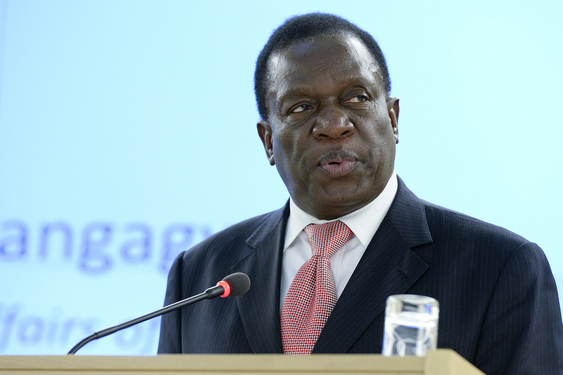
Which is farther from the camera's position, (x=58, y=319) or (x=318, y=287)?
(x=58, y=319)

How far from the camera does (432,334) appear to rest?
46.0 inches

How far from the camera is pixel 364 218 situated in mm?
2178

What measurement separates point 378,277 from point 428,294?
0.49ft

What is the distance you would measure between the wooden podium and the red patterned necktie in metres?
0.88

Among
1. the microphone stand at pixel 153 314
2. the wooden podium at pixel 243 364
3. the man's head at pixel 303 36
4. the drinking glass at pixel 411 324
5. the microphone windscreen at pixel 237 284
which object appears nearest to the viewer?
the wooden podium at pixel 243 364

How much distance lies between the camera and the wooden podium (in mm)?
1037

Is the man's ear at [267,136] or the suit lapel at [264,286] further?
the man's ear at [267,136]

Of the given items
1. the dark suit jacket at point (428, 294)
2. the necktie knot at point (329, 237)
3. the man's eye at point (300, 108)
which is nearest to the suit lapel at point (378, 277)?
the dark suit jacket at point (428, 294)

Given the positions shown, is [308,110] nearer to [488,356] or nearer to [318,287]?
[318,287]

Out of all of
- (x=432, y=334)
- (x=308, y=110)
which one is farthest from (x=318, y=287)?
(x=432, y=334)

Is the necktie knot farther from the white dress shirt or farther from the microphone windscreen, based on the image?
the microphone windscreen

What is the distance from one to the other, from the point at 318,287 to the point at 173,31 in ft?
6.57

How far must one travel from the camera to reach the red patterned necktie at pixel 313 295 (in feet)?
6.61

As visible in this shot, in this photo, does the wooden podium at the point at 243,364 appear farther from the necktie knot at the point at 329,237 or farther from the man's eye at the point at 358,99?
the man's eye at the point at 358,99
